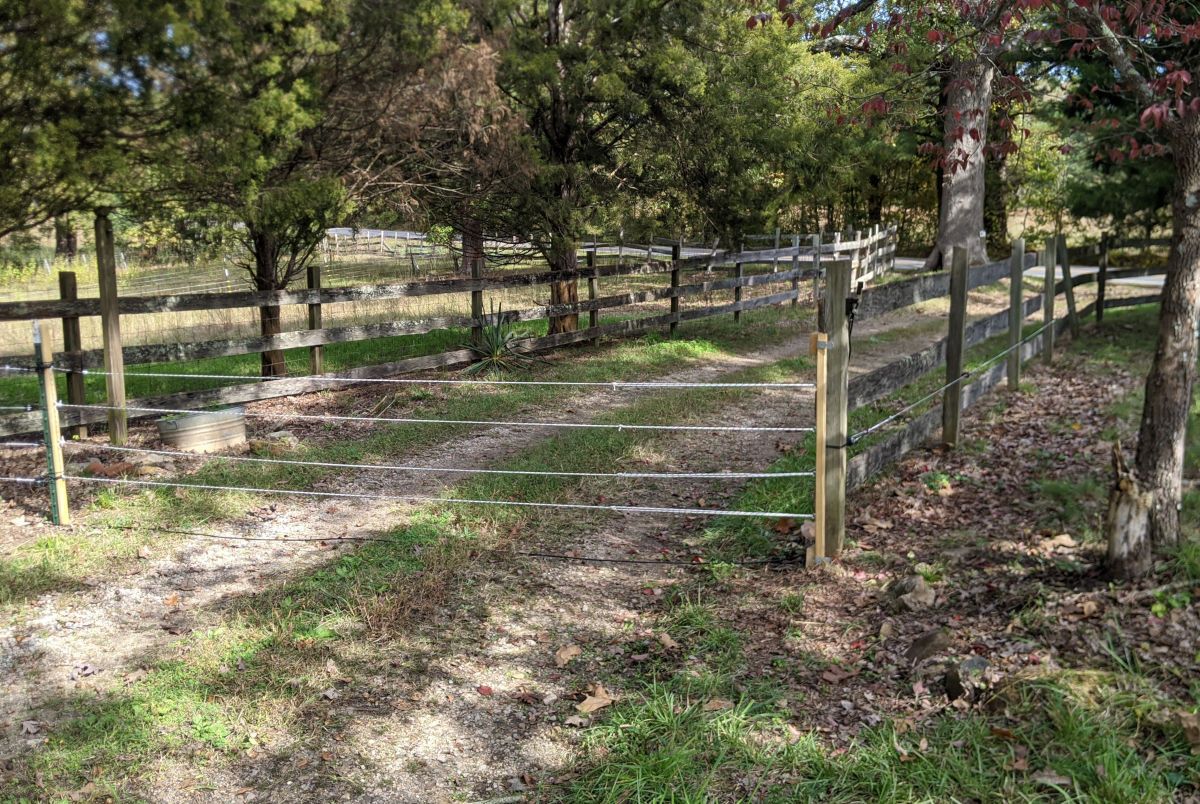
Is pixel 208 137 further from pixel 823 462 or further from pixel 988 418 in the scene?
pixel 988 418

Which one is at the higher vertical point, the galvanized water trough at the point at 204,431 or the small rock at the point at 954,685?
the galvanized water trough at the point at 204,431

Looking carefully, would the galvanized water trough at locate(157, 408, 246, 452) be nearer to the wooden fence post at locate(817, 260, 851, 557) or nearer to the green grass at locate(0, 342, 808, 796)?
the green grass at locate(0, 342, 808, 796)

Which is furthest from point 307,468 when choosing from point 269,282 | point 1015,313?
point 1015,313

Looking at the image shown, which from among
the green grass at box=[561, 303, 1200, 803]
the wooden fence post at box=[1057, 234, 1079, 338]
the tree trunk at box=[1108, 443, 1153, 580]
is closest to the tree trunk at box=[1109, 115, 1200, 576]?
the tree trunk at box=[1108, 443, 1153, 580]

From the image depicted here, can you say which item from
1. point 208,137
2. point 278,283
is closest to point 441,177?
point 278,283

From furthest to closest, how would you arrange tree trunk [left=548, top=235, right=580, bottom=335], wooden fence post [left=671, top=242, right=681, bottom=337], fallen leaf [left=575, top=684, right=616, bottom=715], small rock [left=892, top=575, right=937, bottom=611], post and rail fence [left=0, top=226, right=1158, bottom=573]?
wooden fence post [left=671, top=242, right=681, bottom=337]
tree trunk [left=548, top=235, right=580, bottom=335]
post and rail fence [left=0, top=226, right=1158, bottom=573]
small rock [left=892, top=575, right=937, bottom=611]
fallen leaf [left=575, top=684, right=616, bottom=715]

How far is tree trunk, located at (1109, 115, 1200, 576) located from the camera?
4.70m

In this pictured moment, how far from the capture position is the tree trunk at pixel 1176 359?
470 cm

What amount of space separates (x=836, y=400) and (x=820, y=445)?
28 centimetres

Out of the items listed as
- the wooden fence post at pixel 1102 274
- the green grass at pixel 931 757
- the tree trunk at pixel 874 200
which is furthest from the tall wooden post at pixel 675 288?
the tree trunk at pixel 874 200

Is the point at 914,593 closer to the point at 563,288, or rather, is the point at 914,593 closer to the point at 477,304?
the point at 477,304

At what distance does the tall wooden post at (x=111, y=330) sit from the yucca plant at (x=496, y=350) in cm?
453

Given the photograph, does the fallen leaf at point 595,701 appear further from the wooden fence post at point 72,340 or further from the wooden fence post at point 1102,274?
the wooden fence post at point 1102,274

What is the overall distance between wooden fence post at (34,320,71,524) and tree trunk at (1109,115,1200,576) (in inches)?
267
